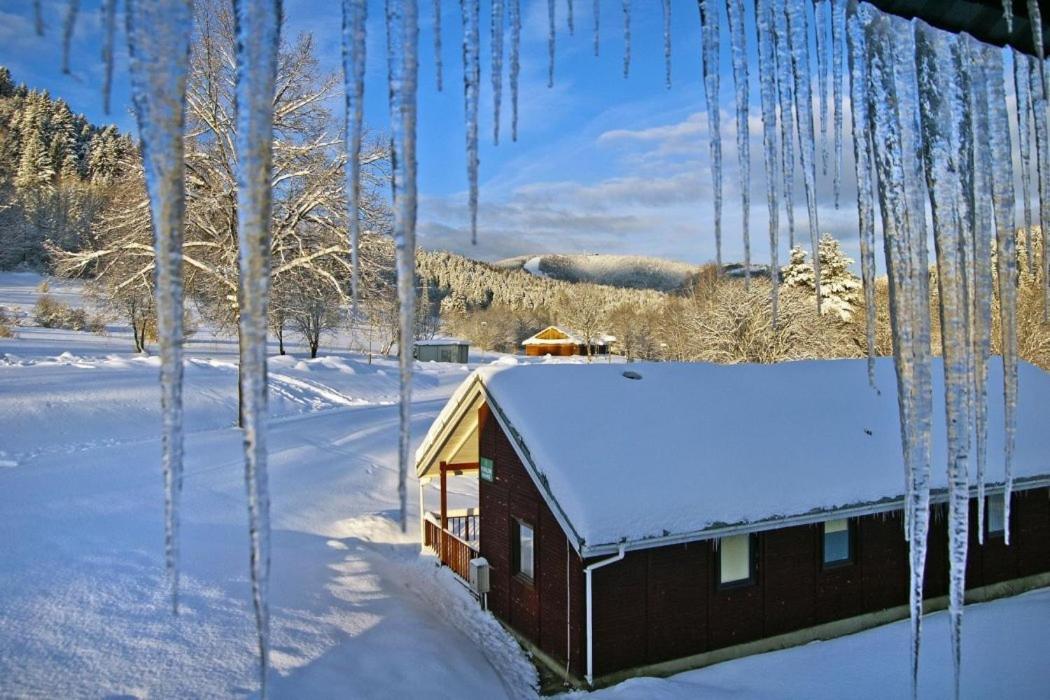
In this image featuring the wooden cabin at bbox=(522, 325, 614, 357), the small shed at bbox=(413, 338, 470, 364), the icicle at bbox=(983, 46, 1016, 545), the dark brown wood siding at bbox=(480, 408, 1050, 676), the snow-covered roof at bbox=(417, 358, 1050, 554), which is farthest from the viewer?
the wooden cabin at bbox=(522, 325, 614, 357)


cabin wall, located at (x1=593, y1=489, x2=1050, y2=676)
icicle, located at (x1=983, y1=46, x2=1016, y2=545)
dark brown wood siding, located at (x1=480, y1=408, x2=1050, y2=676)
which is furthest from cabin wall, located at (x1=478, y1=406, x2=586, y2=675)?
icicle, located at (x1=983, y1=46, x2=1016, y2=545)

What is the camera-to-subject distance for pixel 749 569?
960cm

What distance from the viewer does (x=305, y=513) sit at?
43.6ft

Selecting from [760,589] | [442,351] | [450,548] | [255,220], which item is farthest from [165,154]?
[442,351]

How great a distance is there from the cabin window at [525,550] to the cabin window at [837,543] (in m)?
4.64

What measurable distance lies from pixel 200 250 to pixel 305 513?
8.62m

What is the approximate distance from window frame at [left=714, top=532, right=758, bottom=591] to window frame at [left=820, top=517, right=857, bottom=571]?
1.29 meters

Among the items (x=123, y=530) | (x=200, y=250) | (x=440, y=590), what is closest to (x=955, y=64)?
(x=440, y=590)

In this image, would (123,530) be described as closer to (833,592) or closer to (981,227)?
(833,592)

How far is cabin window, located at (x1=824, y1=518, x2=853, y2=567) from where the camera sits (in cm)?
1022

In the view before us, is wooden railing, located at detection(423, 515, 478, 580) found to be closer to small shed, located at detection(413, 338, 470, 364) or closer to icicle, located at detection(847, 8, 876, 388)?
icicle, located at detection(847, 8, 876, 388)

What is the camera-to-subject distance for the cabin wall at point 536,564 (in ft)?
28.6

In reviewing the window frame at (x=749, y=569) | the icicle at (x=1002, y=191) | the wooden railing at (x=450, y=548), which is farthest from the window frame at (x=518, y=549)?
the icicle at (x=1002, y=191)

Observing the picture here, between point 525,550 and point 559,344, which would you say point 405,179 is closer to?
point 525,550
